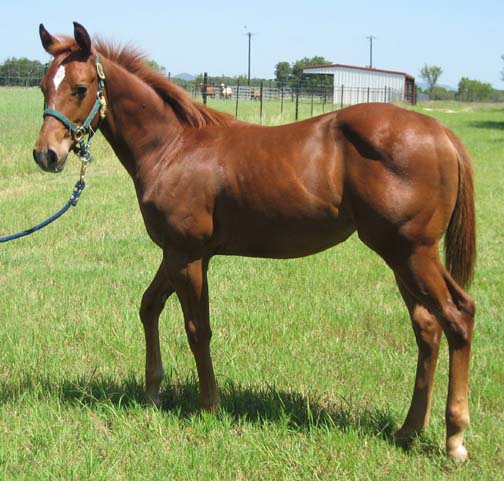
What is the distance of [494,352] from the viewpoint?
451cm

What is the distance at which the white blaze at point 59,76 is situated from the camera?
3.50m

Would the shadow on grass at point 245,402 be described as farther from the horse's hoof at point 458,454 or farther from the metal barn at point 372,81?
the metal barn at point 372,81

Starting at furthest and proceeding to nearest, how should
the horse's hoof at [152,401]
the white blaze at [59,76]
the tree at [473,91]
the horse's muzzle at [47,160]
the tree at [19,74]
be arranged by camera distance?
1. the tree at [473,91]
2. the tree at [19,74]
3. the horse's hoof at [152,401]
4. the white blaze at [59,76]
5. the horse's muzzle at [47,160]

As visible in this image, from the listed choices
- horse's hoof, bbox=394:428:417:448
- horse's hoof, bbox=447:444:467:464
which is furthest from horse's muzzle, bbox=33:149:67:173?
horse's hoof, bbox=447:444:467:464

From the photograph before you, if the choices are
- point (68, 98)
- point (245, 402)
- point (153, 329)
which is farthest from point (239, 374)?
point (68, 98)

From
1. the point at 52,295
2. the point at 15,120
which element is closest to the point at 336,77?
the point at 15,120

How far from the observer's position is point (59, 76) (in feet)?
11.5

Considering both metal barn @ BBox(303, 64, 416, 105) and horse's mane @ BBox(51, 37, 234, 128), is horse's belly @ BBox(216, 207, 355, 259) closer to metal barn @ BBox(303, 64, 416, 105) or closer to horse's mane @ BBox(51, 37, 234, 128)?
horse's mane @ BBox(51, 37, 234, 128)

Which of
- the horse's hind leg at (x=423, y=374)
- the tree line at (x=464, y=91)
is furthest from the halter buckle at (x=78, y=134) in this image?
the tree line at (x=464, y=91)

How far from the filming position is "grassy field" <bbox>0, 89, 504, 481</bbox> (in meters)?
3.27

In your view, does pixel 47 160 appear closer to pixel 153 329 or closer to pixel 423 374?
pixel 153 329

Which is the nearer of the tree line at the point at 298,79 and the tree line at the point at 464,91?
the tree line at the point at 298,79

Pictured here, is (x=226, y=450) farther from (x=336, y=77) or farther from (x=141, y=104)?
(x=336, y=77)

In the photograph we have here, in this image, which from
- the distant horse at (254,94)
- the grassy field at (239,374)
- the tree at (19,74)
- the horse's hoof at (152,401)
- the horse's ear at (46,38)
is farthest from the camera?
the tree at (19,74)
